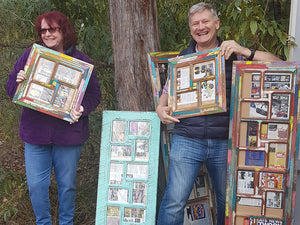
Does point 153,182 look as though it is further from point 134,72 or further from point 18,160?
point 18,160

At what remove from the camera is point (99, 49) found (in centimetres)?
417

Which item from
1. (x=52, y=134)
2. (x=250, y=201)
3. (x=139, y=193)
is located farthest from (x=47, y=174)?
(x=250, y=201)

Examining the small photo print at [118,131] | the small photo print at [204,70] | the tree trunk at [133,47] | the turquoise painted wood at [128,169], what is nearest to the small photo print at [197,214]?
the turquoise painted wood at [128,169]

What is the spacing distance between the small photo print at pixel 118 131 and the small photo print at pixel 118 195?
0.43m

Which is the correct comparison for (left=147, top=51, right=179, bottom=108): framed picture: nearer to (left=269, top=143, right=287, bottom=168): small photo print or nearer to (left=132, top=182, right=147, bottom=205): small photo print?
(left=132, top=182, right=147, bottom=205): small photo print

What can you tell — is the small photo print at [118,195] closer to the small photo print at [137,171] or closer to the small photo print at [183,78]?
the small photo print at [137,171]

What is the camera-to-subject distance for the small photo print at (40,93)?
2.90 metres

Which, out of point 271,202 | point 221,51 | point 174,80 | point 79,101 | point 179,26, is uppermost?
point 179,26

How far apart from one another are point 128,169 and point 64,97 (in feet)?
2.66

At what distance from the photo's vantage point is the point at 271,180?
110 inches

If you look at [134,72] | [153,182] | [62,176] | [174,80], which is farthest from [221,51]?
[62,176]

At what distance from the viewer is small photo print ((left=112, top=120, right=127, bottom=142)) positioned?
320 cm

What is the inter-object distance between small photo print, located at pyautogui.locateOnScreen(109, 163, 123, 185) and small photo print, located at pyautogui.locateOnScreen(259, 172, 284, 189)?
45.1 inches

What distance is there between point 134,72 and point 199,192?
1.27 meters
